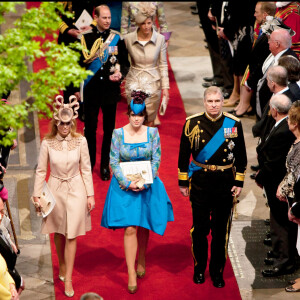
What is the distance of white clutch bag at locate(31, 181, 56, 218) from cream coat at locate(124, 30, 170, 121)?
2231mm

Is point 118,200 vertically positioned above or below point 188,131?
below

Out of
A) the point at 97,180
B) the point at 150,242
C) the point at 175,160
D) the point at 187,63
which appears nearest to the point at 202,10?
the point at 187,63

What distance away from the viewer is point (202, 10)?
11805 millimetres

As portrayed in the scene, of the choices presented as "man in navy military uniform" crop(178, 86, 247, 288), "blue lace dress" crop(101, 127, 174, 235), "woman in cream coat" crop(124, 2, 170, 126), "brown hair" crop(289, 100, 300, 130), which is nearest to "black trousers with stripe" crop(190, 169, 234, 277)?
"man in navy military uniform" crop(178, 86, 247, 288)

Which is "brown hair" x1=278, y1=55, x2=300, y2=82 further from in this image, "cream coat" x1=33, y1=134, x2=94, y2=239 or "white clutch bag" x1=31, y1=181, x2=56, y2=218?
"white clutch bag" x1=31, y1=181, x2=56, y2=218

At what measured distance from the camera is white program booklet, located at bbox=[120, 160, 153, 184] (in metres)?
6.93

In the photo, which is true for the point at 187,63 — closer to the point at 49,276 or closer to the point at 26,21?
the point at 49,276

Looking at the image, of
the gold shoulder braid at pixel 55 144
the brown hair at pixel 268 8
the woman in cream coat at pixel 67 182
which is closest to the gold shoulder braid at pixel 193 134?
the woman in cream coat at pixel 67 182

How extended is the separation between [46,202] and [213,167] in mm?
1609

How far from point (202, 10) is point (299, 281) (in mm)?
5848

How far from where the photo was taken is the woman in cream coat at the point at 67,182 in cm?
681

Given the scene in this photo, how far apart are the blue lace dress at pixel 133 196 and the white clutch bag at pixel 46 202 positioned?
21.5 inches

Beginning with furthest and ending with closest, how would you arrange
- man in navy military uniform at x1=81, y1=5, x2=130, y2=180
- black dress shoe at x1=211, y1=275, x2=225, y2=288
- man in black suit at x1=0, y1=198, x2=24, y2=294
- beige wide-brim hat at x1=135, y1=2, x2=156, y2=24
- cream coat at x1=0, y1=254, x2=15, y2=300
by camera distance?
→ man in navy military uniform at x1=81, y1=5, x2=130, y2=180, beige wide-brim hat at x1=135, y1=2, x2=156, y2=24, black dress shoe at x1=211, y1=275, x2=225, y2=288, man in black suit at x1=0, y1=198, x2=24, y2=294, cream coat at x1=0, y1=254, x2=15, y2=300

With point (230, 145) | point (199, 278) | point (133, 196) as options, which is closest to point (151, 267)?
point (199, 278)
